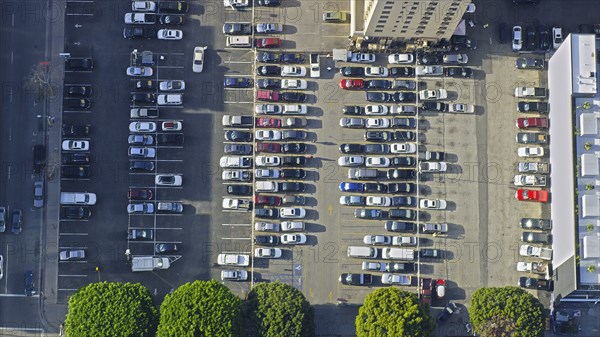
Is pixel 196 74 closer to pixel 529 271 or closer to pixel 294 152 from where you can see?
pixel 294 152

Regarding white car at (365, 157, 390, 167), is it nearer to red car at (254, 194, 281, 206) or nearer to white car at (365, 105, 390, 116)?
white car at (365, 105, 390, 116)

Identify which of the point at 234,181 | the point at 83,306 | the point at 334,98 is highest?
the point at 334,98

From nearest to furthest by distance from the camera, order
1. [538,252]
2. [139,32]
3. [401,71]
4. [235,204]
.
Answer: [235,204], [538,252], [139,32], [401,71]

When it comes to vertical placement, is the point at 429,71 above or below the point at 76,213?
above

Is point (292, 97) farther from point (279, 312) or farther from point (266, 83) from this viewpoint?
point (279, 312)

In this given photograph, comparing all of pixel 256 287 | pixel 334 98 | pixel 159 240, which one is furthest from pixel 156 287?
pixel 334 98

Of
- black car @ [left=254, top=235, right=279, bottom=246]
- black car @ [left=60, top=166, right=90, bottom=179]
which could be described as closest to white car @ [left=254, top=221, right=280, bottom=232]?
black car @ [left=254, top=235, right=279, bottom=246]

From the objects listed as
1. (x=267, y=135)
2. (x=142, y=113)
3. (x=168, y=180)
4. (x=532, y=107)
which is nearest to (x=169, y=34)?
(x=142, y=113)
